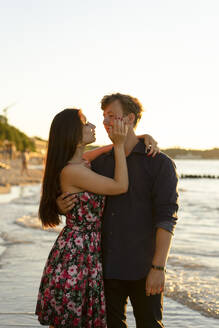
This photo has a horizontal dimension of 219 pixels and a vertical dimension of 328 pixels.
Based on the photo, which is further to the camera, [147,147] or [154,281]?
[147,147]

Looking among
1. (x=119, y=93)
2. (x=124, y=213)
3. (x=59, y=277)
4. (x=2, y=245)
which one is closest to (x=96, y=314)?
(x=59, y=277)

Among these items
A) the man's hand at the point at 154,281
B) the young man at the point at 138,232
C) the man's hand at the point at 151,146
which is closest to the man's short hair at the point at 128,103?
the young man at the point at 138,232

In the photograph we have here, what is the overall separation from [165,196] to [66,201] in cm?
66

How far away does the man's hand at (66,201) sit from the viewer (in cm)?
337

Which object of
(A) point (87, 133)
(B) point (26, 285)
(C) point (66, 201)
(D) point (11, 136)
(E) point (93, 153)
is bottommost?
(B) point (26, 285)

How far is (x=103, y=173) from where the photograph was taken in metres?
3.47

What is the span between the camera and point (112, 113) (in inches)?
132

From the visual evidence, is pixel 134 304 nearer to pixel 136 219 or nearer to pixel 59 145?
pixel 136 219

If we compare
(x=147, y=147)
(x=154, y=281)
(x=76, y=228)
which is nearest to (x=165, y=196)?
(x=147, y=147)

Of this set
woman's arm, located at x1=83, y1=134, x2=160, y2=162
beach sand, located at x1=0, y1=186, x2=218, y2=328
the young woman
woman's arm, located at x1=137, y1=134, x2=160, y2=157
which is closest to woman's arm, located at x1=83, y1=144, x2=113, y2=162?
woman's arm, located at x1=83, y1=134, x2=160, y2=162

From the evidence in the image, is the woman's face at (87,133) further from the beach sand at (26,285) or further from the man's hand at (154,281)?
the beach sand at (26,285)

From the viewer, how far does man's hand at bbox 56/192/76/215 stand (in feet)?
11.1

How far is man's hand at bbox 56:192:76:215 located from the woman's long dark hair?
0.05 meters

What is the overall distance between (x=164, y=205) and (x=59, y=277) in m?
0.81
